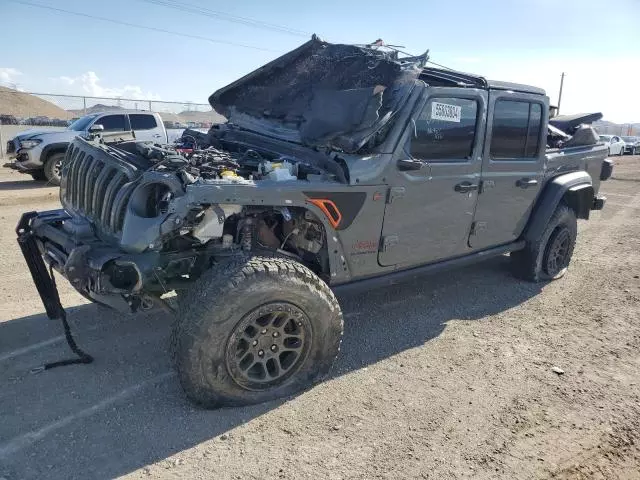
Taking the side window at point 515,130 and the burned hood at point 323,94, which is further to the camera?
the side window at point 515,130

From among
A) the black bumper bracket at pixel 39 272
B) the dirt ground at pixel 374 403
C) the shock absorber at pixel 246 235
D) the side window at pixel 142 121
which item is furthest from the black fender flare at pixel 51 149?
the shock absorber at pixel 246 235

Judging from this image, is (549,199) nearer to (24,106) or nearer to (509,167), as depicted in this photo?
(509,167)

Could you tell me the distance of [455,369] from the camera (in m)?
3.92

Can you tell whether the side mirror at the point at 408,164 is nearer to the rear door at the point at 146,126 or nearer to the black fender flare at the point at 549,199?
the black fender flare at the point at 549,199

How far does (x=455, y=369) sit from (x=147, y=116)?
37.5 feet

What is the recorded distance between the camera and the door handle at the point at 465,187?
175 inches

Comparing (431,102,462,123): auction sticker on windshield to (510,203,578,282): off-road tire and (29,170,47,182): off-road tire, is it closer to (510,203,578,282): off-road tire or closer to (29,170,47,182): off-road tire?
(510,203,578,282): off-road tire

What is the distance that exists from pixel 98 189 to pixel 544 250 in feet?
15.4

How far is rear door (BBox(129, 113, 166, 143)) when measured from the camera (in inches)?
505

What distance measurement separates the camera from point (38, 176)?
42.0 feet

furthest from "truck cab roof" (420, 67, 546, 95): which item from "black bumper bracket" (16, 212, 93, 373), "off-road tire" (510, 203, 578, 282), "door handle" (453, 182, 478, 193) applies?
"black bumper bracket" (16, 212, 93, 373)

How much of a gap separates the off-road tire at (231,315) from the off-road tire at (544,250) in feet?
10.4

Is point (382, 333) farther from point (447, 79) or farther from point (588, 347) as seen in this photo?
point (447, 79)

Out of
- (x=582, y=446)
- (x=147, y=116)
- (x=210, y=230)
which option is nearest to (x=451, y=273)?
(x=582, y=446)
